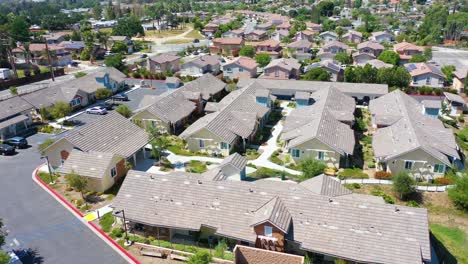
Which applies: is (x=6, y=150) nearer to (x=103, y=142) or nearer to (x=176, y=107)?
(x=103, y=142)

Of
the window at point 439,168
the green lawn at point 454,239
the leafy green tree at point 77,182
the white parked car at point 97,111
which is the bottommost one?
the green lawn at point 454,239

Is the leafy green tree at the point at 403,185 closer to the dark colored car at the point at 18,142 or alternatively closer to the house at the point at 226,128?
the house at the point at 226,128

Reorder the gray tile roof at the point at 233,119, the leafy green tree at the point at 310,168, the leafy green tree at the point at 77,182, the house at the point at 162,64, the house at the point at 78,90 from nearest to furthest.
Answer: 1. the leafy green tree at the point at 77,182
2. the leafy green tree at the point at 310,168
3. the gray tile roof at the point at 233,119
4. the house at the point at 78,90
5. the house at the point at 162,64

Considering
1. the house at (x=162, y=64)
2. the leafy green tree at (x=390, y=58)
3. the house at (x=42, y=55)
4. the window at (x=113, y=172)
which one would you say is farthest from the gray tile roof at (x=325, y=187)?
the house at (x=42, y=55)

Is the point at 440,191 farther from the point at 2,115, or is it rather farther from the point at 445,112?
the point at 2,115

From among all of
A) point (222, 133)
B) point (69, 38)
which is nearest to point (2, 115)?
point (222, 133)

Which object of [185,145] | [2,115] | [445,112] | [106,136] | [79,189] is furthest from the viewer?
[445,112]

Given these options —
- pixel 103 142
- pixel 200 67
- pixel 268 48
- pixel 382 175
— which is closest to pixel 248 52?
pixel 268 48

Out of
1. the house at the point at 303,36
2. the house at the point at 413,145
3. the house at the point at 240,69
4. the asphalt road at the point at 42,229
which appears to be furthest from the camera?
the house at the point at 303,36
